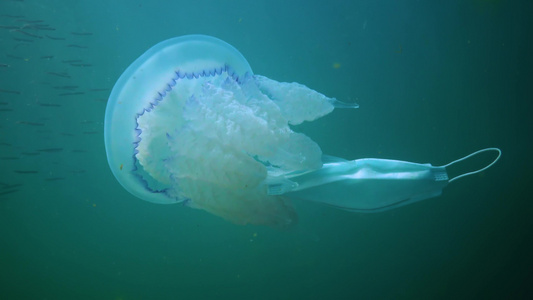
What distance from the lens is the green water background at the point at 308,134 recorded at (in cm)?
310

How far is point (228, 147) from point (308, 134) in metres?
1.25

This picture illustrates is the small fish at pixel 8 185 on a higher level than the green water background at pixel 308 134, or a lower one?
lower

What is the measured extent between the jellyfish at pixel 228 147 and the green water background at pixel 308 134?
0.77 m

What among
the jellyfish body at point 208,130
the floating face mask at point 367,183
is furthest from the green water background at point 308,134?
the jellyfish body at point 208,130

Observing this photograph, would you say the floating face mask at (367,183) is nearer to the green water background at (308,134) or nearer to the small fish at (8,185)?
the green water background at (308,134)

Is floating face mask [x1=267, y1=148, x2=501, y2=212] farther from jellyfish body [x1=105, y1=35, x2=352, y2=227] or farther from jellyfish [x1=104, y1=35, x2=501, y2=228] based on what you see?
jellyfish body [x1=105, y1=35, x2=352, y2=227]

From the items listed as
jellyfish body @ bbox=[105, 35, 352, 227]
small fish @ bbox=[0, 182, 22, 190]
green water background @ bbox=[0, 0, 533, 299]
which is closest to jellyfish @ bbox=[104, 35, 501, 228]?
jellyfish body @ bbox=[105, 35, 352, 227]

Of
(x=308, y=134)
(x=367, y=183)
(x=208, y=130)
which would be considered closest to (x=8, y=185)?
(x=208, y=130)

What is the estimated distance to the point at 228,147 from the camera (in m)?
2.05

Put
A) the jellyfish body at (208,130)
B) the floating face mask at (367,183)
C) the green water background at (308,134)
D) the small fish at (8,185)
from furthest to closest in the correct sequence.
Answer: the small fish at (8,185) < the green water background at (308,134) < the floating face mask at (367,183) < the jellyfish body at (208,130)

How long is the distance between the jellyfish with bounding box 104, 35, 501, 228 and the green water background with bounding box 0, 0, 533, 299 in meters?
0.77

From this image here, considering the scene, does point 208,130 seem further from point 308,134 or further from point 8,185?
point 8,185

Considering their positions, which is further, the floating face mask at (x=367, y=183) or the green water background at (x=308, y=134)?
the green water background at (x=308, y=134)

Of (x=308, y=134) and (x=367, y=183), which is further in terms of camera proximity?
(x=308, y=134)
